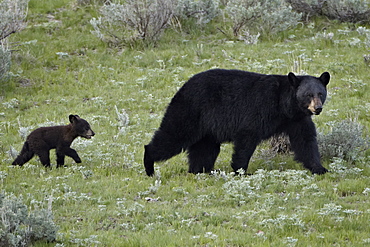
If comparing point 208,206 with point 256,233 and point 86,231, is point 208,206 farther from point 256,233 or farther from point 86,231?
point 86,231

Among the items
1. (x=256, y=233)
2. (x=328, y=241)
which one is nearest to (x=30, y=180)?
(x=256, y=233)

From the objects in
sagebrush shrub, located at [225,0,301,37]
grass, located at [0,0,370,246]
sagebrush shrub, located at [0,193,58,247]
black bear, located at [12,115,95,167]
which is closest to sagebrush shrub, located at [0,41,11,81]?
grass, located at [0,0,370,246]

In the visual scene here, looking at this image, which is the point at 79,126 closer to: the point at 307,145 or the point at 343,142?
the point at 307,145

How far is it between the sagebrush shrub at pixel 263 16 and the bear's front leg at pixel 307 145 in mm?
7287

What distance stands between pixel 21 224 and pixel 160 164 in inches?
145

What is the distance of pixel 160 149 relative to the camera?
26.5ft

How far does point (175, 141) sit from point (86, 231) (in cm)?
253

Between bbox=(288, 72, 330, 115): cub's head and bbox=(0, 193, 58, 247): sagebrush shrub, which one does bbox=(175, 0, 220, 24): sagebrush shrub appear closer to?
bbox=(288, 72, 330, 115): cub's head

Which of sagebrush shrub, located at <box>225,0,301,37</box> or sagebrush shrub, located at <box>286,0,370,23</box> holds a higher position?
sagebrush shrub, located at <box>286,0,370,23</box>

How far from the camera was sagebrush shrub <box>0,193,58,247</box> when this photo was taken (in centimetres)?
503

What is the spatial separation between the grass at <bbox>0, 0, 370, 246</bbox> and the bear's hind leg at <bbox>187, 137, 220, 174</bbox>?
0.72 feet

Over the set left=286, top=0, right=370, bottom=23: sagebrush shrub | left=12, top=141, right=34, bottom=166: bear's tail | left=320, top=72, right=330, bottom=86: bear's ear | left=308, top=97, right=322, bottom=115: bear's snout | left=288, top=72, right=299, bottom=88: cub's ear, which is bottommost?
left=12, top=141, right=34, bottom=166: bear's tail

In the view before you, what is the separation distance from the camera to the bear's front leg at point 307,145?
25.5 feet

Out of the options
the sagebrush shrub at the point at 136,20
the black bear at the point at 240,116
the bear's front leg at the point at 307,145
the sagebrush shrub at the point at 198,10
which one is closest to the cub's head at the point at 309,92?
the black bear at the point at 240,116
